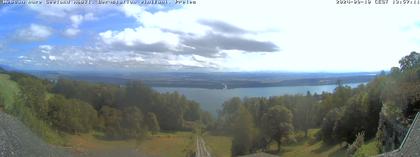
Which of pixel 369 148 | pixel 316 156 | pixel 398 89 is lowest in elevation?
pixel 316 156

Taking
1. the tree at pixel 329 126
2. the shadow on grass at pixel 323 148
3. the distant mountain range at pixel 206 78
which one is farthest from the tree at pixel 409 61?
the distant mountain range at pixel 206 78

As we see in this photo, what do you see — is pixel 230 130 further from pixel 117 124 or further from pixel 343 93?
pixel 343 93

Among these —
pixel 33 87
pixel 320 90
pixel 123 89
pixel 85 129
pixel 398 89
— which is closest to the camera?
pixel 398 89

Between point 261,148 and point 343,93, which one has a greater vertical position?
point 343,93

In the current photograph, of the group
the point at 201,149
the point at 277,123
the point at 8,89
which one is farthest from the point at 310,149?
the point at 8,89

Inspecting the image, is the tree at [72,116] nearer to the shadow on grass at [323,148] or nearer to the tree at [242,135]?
the tree at [242,135]

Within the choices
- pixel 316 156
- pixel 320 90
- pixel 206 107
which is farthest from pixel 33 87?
pixel 320 90

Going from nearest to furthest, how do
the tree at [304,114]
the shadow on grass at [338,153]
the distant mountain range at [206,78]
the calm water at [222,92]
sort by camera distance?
the shadow on grass at [338,153], the tree at [304,114], the calm water at [222,92], the distant mountain range at [206,78]
